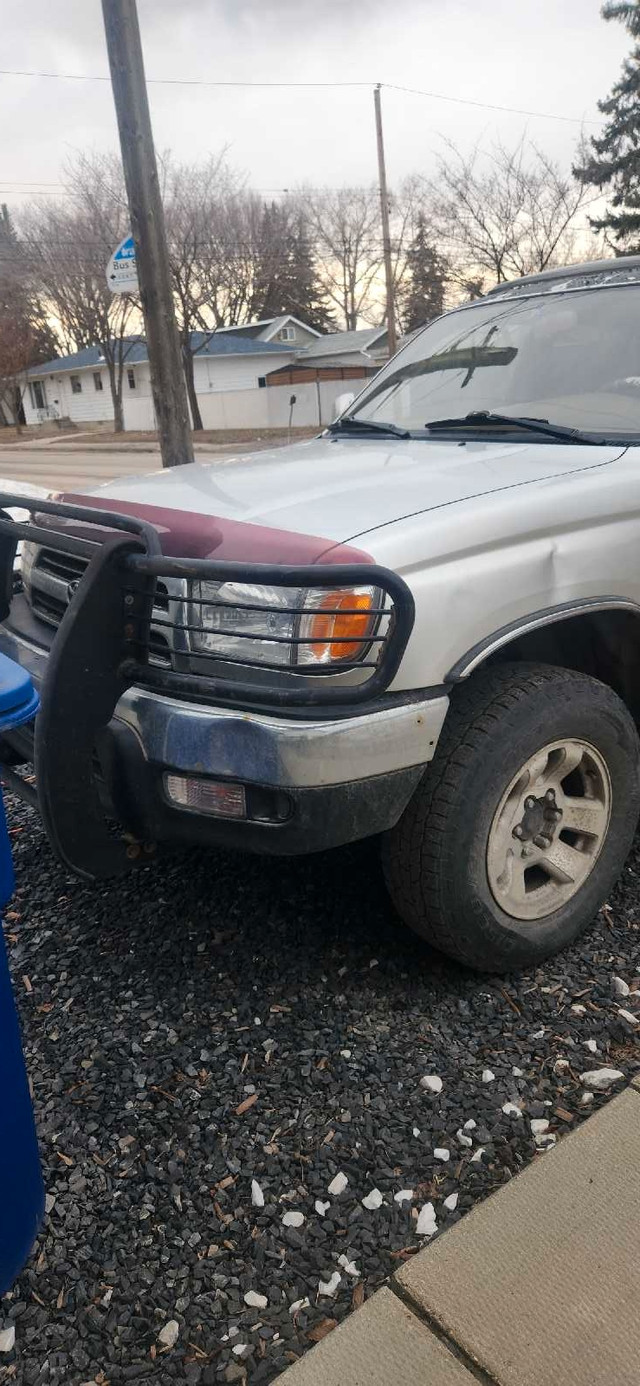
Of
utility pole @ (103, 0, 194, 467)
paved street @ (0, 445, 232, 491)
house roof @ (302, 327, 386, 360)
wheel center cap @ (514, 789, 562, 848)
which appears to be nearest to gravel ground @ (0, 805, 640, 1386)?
wheel center cap @ (514, 789, 562, 848)

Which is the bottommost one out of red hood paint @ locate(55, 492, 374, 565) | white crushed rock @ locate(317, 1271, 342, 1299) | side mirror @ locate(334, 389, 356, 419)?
white crushed rock @ locate(317, 1271, 342, 1299)

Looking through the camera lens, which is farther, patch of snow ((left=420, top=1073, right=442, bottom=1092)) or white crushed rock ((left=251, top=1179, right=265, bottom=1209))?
patch of snow ((left=420, top=1073, right=442, bottom=1092))

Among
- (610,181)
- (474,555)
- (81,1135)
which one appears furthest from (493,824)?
(610,181)

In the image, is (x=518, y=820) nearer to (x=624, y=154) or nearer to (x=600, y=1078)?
(x=600, y=1078)

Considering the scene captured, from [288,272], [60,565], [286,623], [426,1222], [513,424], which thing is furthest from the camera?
[288,272]

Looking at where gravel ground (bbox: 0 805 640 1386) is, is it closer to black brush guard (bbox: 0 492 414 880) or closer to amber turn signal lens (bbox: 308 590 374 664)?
black brush guard (bbox: 0 492 414 880)

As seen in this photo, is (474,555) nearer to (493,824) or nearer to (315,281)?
(493,824)

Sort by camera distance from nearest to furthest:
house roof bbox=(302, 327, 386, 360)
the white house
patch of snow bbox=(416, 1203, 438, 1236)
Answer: patch of snow bbox=(416, 1203, 438, 1236) < the white house < house roof bbox=(302, 327, 386, 360)

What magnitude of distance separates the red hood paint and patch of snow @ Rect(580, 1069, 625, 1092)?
4.30ft

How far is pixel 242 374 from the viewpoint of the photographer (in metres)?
44.7

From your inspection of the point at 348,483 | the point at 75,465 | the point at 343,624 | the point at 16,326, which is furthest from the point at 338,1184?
the point at 16,326

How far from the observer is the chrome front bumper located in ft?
6.78

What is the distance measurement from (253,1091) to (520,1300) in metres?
0.77

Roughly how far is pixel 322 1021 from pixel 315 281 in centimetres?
5834
